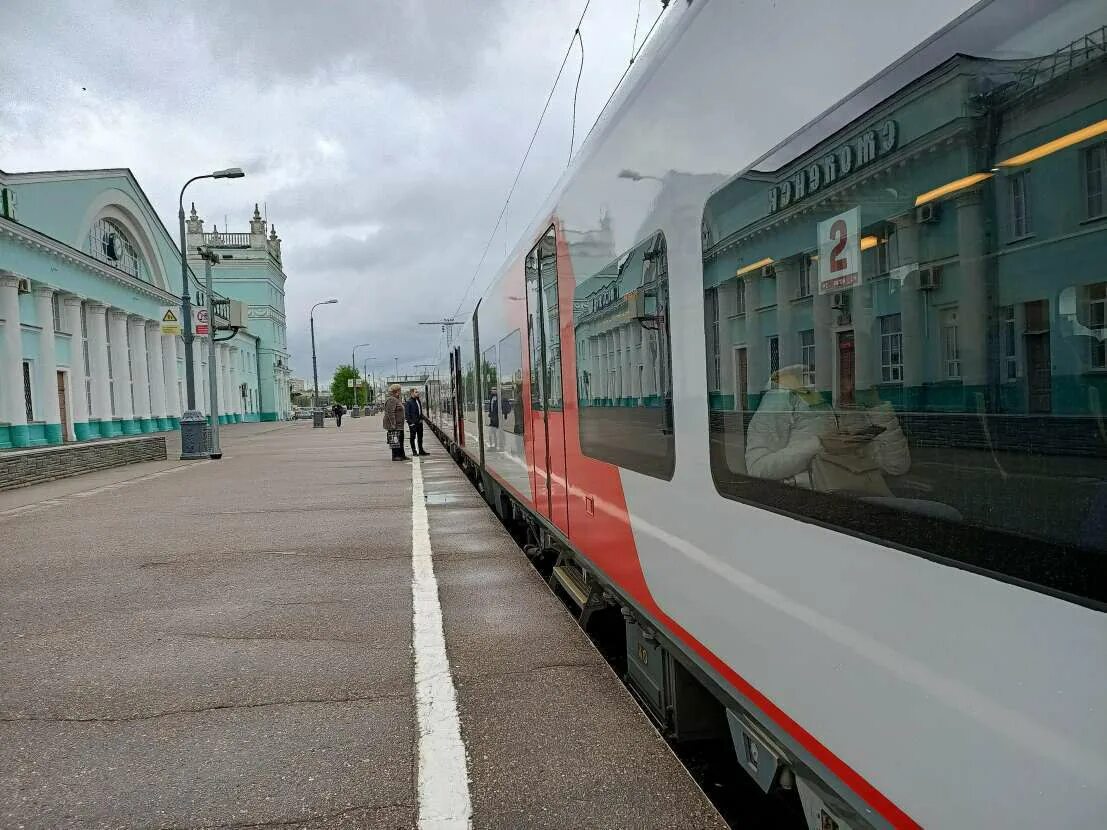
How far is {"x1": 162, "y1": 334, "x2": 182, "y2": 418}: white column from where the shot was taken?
3988cm

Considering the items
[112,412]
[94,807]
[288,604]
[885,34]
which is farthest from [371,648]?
[112,412]

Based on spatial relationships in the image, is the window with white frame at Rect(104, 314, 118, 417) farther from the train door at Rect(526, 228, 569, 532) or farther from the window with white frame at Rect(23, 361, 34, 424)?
the train door at Rect(526, 228, 569, 532)

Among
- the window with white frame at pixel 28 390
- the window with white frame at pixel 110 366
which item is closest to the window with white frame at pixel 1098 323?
the window with white frame at pixel 28 390

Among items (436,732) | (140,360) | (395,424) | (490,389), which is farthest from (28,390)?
(436,732)

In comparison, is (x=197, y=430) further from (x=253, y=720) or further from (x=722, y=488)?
(x=722, y=488)

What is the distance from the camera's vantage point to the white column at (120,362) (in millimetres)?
33156

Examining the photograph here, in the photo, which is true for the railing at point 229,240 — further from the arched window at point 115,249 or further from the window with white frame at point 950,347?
the window with white frame at point 950,347

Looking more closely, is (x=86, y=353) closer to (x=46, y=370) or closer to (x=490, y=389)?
(x=46, y=370)

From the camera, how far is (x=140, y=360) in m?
36.0

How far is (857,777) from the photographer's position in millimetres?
1956

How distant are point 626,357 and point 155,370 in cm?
3793

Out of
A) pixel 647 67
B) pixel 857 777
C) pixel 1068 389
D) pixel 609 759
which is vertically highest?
pixel 647 67

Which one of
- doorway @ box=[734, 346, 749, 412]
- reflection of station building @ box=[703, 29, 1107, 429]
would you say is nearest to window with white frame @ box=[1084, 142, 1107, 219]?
reflection of station building @ box=[703, 29, 1107, 429]

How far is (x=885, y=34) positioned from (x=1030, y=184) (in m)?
Answer: 0.51
